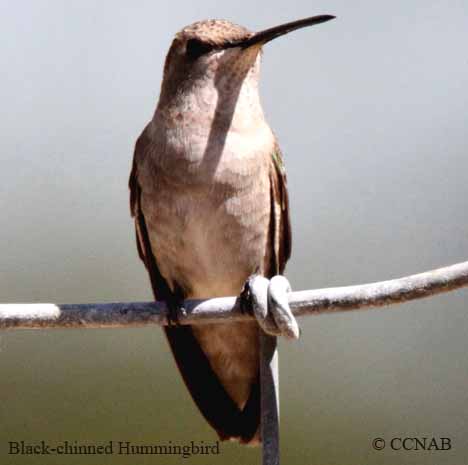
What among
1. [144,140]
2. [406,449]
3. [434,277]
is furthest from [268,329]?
[406,449]

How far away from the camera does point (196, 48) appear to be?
4.07 m

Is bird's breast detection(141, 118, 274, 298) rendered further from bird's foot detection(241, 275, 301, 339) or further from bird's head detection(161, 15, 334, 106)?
bird's foot detection(241, 275, 301, 339)

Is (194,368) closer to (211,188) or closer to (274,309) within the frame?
(211,188)

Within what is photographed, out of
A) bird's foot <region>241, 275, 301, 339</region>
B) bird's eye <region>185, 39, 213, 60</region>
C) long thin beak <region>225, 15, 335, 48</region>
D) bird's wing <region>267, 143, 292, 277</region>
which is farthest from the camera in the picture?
bird's wing <region>267, 143, 292, 277</region>

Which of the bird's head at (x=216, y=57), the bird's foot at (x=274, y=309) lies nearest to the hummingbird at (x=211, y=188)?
the bird's head at (x=216, y=57)

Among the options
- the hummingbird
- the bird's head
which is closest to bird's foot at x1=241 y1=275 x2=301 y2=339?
the hummingbird

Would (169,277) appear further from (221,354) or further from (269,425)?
(269,425)

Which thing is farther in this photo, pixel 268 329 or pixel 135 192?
pixel 135 192

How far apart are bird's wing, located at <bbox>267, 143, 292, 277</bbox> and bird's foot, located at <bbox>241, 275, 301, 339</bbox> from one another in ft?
6.14

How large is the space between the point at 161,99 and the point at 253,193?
67 centimetres

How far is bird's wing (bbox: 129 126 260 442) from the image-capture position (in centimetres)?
409

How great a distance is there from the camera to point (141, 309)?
7.68 feet

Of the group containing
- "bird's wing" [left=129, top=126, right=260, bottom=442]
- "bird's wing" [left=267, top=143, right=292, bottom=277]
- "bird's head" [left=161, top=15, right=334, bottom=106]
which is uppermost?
"bird's head" [left=161, top=15, right=334, bottom=106]

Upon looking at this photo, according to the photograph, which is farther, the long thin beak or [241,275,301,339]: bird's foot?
the long thin beak
